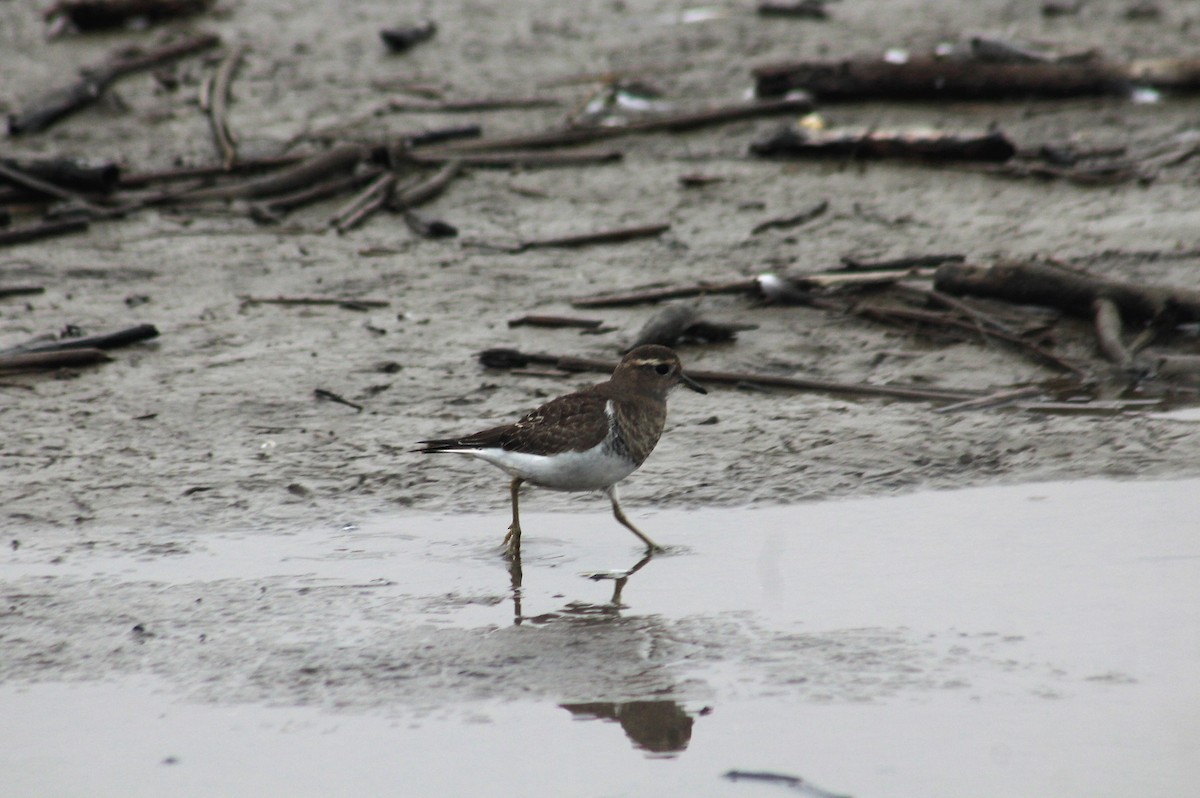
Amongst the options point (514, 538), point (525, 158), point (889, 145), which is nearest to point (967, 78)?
point (889, 145)

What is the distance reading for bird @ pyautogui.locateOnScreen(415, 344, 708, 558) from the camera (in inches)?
277

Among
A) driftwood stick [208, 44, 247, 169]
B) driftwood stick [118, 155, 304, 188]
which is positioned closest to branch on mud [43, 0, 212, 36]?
driftwood stick [208, 44, 247, 169]

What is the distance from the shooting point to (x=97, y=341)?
943 cm

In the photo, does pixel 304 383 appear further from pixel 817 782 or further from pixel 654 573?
pixel 817 782

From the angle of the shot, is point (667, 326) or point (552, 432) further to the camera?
point (667, 326)

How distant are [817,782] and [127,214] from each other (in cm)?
892

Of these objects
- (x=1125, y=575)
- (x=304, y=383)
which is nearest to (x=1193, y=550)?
(x=1125, y=575)

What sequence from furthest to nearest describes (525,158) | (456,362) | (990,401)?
1. (525,158)
2. (456,362)
3. (990,401)

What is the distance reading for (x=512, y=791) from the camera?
486 cm

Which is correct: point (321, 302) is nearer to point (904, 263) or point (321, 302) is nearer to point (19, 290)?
point (19, 290)

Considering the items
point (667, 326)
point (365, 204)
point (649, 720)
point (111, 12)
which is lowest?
point (649, 720)

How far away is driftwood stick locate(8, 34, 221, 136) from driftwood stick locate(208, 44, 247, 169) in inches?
19.6

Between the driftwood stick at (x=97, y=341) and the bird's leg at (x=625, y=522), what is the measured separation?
12.5ft

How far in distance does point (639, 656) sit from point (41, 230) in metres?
7.55
